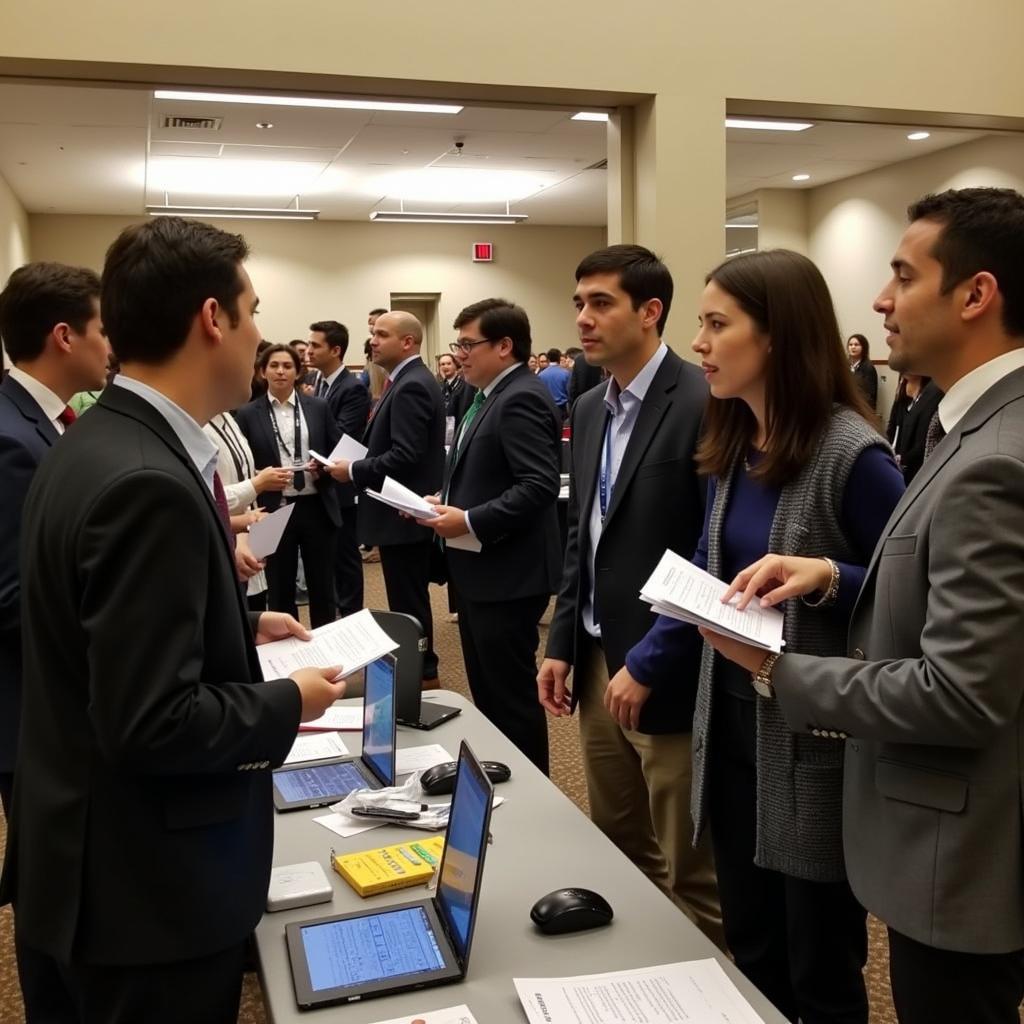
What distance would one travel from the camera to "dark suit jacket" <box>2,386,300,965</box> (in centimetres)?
118

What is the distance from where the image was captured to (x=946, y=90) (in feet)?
17.4

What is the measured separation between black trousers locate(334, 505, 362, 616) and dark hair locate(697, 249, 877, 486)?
4711 millimetres

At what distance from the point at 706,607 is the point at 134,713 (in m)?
0.80

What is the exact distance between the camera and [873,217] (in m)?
11.6

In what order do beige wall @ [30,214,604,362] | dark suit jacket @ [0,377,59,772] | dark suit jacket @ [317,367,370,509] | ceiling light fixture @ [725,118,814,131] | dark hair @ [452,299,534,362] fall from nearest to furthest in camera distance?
dark suit jacket @ [0,377,59,772], dark hair @ [452,299,534,362], dark suit jacket @ [317,367,370,509], ceiling light fixture @ [725,118,814,131], beige wall @ [30,214,604,362]

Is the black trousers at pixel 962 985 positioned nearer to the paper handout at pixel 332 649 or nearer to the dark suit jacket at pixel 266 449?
the paper handout at pixel 332 649

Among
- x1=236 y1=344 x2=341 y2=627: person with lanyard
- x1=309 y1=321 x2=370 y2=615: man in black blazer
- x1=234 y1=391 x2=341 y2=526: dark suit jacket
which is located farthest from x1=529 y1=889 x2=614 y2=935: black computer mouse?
x1=309 y1=321 x2=370 y2=615: man in black blazer

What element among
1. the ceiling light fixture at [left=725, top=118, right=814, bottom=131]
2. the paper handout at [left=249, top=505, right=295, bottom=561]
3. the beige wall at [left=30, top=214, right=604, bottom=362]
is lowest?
the paper handout at [left=249, top=505, right=295, bottom=561]

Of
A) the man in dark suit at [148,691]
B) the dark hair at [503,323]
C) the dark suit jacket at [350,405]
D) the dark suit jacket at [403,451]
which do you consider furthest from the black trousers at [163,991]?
the dark suit jacket at [350,405]

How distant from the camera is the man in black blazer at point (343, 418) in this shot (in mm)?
6305

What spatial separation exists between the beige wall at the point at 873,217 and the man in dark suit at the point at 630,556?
881 centimetres

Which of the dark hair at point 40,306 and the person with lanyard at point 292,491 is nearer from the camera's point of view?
the dark hair at point 40,306

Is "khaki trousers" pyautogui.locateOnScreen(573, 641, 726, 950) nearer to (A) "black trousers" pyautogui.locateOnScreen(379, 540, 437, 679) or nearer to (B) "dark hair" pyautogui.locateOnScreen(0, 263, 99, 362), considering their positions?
(B) "dark hair" pyautogui.locateOnScreen(0, 263, 99, 362)

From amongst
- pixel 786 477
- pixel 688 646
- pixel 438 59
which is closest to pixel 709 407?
pixel 786 477
